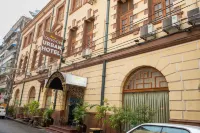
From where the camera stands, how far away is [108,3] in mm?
11648

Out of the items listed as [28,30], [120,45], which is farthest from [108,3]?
[28,30]

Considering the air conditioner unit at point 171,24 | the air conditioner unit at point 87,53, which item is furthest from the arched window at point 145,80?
the air conditioner unit at point 87,53

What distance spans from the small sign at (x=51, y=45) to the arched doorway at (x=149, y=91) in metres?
6.30

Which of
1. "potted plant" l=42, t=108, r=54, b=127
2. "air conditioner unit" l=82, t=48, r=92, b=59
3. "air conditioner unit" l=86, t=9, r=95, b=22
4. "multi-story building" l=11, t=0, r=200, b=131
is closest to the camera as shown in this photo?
"multi-story building" l=11, t=0, r=200, b=131

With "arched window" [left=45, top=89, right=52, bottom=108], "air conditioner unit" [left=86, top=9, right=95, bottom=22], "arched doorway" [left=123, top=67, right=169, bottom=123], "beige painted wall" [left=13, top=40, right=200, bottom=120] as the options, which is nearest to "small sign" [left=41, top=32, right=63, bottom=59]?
"air conditioner unit" [left=86, top=9, right=95, bottom=22]

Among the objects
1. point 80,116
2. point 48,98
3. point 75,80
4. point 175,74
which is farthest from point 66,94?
point 175,74

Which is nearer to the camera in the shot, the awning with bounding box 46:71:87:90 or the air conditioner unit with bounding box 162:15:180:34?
the air conditioner unit with bounding box 162:15:180:34

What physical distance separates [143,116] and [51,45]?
8555mm

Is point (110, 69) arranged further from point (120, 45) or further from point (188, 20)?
point (188, 20)

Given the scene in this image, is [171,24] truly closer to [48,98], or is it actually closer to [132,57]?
[132,57]

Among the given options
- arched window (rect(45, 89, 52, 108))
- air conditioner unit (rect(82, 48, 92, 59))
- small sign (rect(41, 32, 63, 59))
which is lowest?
arched window (rect(45, 89, 52, 108))

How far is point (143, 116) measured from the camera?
735 centimetres

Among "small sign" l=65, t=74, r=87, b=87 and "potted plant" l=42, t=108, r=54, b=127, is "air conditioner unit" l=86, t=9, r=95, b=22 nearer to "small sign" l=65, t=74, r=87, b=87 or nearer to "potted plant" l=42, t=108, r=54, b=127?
→ "small sign" l=65, t=74, r=87, b=87

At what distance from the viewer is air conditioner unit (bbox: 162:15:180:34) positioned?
7.23m
